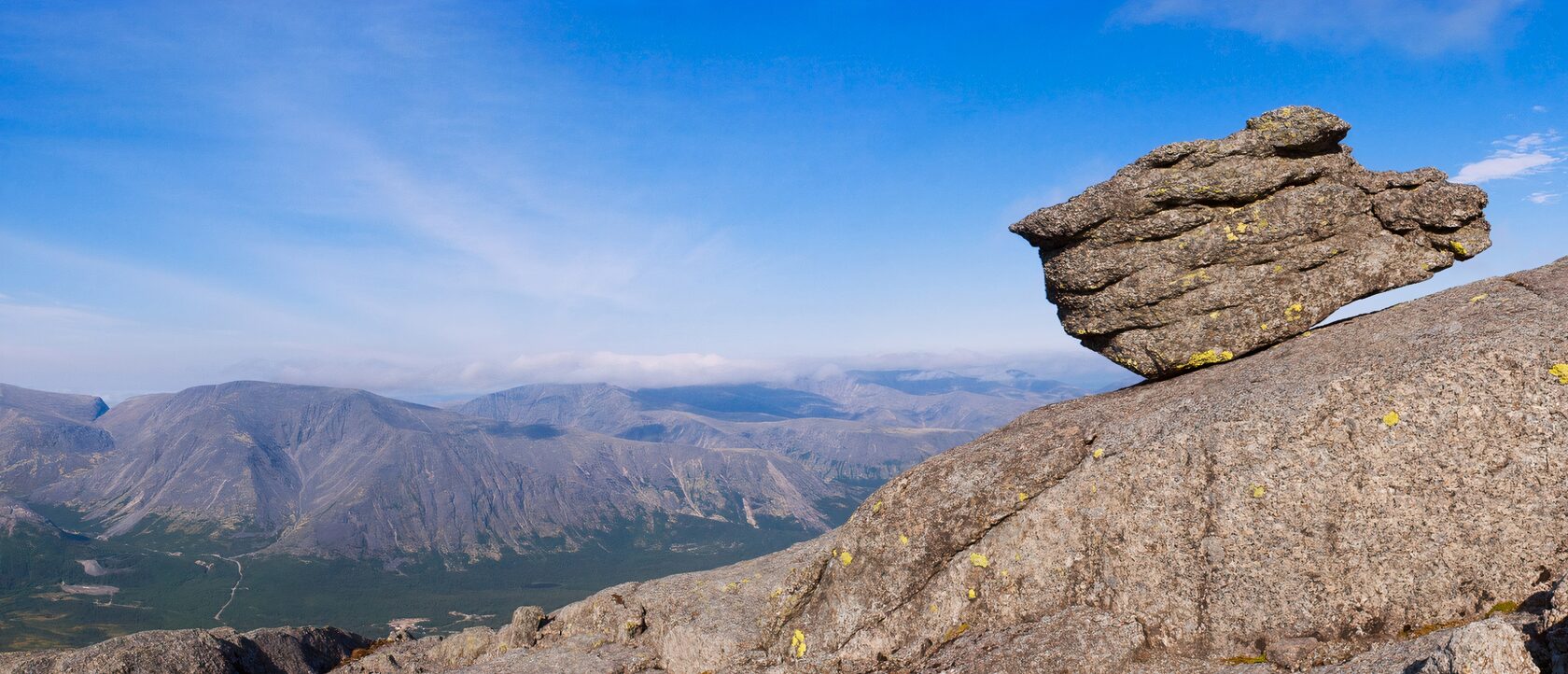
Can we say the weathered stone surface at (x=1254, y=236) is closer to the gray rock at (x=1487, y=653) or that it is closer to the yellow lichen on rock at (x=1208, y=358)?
the yellow lichen on rock at (x=1208, y=358)

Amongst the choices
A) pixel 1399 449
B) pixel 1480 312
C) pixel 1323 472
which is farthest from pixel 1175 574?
pixel 1480 312

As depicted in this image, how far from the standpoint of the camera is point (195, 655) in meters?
29.4

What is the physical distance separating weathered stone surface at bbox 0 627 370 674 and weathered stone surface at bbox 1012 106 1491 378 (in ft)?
127

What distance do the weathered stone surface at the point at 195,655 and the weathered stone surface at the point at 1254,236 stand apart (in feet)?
127

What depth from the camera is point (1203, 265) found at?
25.4 metres

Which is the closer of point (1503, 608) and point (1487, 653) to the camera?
point (1487, 653)

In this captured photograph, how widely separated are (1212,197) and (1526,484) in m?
12.4

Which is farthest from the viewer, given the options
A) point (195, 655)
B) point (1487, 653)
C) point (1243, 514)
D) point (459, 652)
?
point (459, 652)

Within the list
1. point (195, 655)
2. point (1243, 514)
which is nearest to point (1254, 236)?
point (1243, 514)

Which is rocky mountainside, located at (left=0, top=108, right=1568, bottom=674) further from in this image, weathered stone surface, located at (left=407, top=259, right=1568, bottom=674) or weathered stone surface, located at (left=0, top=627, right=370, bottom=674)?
weathered stone surface, located at (left=0, top=627, right=370, bottom=674)

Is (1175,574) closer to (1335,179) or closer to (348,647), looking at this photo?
(1335,179)

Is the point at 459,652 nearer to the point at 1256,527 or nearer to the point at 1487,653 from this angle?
the point at 1256,527

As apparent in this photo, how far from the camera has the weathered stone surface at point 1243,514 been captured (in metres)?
16.5

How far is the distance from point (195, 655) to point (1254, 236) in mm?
44501
